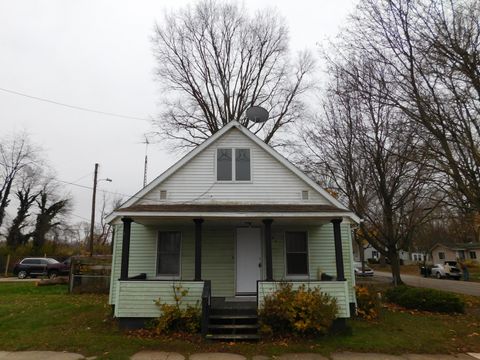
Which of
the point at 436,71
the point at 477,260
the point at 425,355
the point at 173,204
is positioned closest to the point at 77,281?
the point at 173,204

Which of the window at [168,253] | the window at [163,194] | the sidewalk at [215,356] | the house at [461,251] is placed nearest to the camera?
the sidewalk at [215,356]

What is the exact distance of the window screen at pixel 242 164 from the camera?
39.5ft

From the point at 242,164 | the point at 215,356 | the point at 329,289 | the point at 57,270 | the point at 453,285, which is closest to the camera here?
the point at 215,356

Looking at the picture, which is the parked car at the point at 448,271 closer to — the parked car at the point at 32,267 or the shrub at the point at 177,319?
the shrub at the point at 177,319

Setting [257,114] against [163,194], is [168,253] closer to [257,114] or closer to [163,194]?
[163,194]

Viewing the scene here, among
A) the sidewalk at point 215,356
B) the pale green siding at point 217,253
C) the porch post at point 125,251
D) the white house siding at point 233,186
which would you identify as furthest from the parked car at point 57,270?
the sidewalk at point 215,356

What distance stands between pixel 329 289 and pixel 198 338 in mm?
3804

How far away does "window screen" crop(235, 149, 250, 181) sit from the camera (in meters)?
12.0

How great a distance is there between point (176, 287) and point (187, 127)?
17865 mm

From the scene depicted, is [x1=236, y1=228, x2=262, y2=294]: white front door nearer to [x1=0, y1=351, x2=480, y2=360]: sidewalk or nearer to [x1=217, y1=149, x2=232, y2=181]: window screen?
[x1=217, y1=149, x2=232, y2=181]: window screen

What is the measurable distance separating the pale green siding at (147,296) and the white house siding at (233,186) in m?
2.78

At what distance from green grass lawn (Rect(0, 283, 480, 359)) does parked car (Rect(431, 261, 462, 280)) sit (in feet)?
83.0

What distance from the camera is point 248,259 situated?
1182 cm

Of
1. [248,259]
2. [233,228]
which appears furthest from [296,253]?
[233,228]
